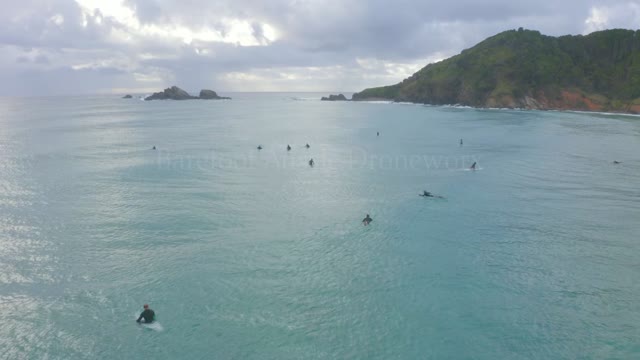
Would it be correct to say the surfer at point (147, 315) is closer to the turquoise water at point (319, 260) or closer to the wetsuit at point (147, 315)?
the wetsuit at point (147, 315)

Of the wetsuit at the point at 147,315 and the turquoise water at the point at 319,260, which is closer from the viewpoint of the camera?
the turquoise water at the point at 319,260

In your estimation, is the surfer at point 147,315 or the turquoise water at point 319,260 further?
the surfer at point 147,315

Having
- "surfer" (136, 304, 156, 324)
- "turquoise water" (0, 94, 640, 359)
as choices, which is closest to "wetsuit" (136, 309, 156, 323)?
"surfer" (136, 304, 156, 324)

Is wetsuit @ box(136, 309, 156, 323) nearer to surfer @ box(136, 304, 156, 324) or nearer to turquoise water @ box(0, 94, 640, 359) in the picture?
surfer @ box(136, 304, 156, 324)

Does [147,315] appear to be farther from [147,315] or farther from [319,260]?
[319,260]

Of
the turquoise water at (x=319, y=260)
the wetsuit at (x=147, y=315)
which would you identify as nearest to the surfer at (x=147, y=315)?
the wetsuit at (x=147, y=315)

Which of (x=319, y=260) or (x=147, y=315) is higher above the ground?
(x=319, y=260)

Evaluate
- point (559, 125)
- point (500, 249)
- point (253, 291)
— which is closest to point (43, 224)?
point (253, 291)

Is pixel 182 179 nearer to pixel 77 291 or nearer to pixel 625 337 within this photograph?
pixel 77 291

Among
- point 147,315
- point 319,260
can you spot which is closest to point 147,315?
point 147,315
